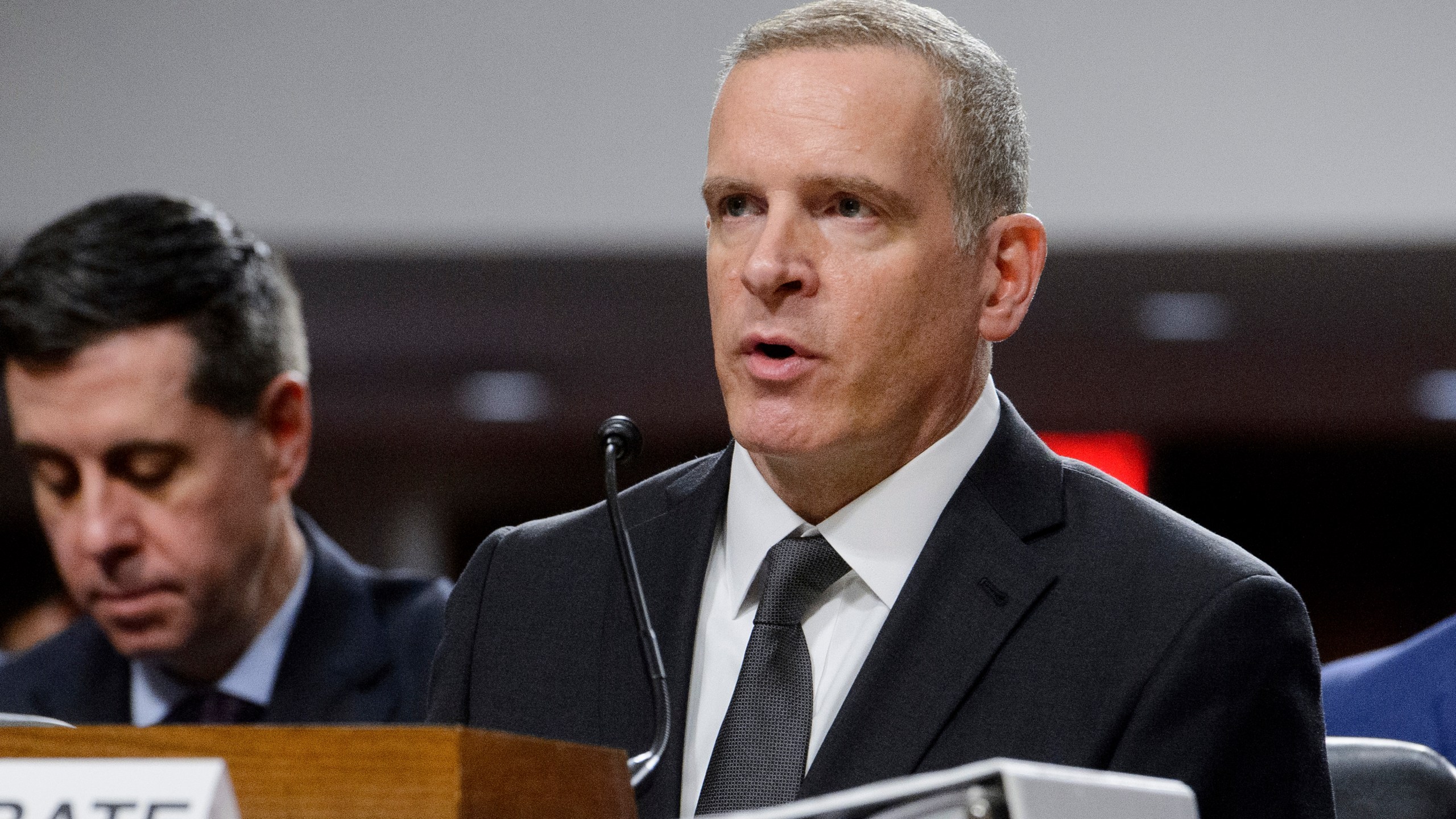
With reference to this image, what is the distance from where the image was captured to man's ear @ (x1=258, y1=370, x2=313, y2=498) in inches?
95.9

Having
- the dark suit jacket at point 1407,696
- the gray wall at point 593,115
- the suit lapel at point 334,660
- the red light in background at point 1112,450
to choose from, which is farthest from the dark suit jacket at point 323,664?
the red light in background at point 1112,450

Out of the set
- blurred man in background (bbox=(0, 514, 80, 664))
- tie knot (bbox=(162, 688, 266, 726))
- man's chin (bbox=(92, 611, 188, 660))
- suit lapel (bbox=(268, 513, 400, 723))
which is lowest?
blurred man in background (bbox=(0, 514, 80, 664))

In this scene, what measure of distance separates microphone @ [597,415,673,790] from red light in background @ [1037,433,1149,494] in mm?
6547

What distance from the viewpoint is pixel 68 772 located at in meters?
0.88

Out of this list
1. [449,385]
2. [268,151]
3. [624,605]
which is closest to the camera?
[624,605]

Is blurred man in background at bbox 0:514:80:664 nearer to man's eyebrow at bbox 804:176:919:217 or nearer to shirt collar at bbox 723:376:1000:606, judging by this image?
shirt collar at bbox 723:376:1000:606

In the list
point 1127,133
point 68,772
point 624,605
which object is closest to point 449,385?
point 1127,133

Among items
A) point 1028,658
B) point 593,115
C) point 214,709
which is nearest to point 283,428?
point 214,709

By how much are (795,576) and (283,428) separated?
1247 millimetres

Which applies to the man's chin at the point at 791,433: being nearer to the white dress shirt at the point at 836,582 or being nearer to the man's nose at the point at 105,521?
the white dress shirt at the point at 836,582

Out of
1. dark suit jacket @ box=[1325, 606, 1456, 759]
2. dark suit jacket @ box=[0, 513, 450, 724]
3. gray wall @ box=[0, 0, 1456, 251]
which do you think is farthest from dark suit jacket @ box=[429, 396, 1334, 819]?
gray wall @ box=[0, 0, 1456, 251]

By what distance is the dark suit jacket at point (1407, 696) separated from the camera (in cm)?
203

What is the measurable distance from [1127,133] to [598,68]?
1.51 m

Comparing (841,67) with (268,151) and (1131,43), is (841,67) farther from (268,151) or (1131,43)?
(268,151)
